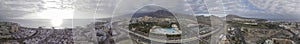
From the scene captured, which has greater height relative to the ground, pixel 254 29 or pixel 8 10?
pixel 8 10

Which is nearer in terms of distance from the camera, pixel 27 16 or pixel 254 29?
pixel 27 16

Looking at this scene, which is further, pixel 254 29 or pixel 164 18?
pixel 254 29

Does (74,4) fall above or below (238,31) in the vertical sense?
above

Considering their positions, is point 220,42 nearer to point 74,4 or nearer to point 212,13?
point 212,13

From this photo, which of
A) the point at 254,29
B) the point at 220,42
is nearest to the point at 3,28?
the point at 220,42

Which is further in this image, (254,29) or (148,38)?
(254,29)

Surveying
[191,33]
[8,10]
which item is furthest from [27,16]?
[191,33]

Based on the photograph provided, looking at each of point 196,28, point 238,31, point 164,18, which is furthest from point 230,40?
point 164,18

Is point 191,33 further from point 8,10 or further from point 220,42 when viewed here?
point 8,10

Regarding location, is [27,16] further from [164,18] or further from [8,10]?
[164,18]
